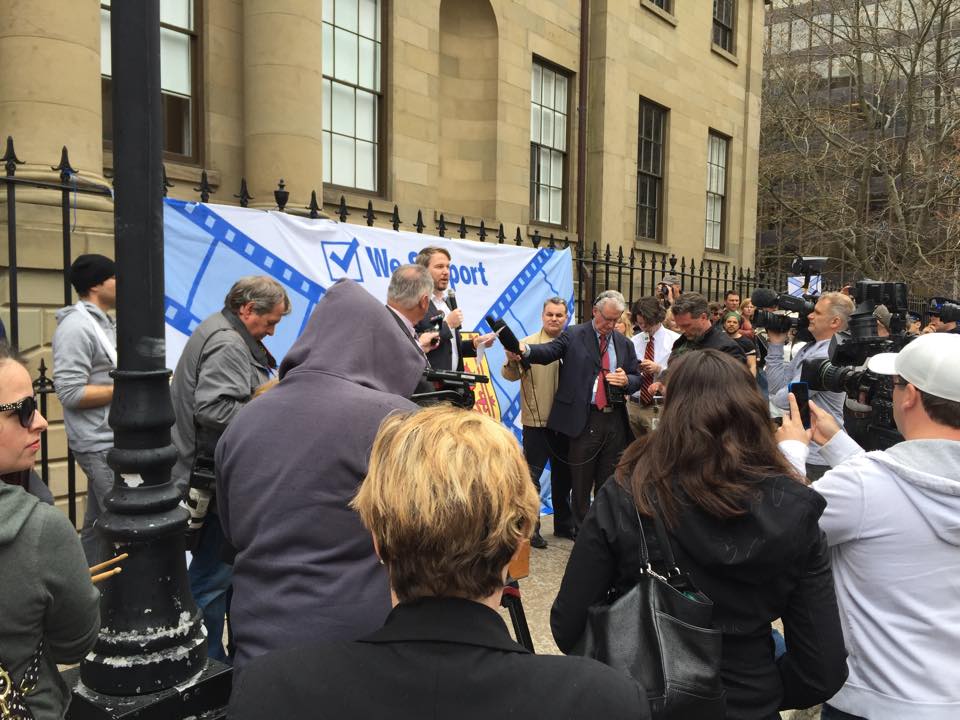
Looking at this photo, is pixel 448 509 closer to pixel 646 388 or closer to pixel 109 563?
pixel 109 563

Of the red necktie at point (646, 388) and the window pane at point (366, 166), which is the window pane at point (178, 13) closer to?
the window pane at point (366, 166)

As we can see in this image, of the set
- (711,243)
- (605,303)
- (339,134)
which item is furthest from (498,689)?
(711,243)

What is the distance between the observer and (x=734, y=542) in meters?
2.05

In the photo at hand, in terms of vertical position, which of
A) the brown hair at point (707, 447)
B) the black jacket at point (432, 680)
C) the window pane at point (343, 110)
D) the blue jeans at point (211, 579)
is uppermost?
the window pane at point (343, 110)

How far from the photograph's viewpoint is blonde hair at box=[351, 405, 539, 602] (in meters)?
1.28

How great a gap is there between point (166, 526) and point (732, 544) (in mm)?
1713

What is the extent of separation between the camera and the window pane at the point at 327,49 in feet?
30.5

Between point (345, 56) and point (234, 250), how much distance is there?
5.25 metres

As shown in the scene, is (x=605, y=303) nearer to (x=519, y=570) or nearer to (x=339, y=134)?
(x=519, y=570)

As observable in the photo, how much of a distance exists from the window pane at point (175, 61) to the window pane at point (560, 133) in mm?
6713

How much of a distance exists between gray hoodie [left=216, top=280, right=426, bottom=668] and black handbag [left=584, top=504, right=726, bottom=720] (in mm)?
650

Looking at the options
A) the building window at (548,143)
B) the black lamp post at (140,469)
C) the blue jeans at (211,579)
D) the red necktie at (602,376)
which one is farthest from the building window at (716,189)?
the black lamp post at (140,469)

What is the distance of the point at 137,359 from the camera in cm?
246

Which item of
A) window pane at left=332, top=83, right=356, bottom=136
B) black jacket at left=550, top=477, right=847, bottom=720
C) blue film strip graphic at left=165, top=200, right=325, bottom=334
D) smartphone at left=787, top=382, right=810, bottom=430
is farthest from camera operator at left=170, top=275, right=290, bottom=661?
window pane at left=332, top=83, right=356, bottom=136
